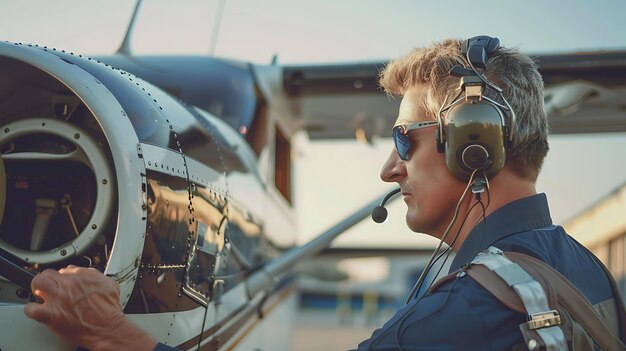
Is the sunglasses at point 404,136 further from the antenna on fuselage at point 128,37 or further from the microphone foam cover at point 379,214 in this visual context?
the antenna on fuselage at point 128,37

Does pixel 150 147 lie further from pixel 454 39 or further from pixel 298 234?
pixel 298 234

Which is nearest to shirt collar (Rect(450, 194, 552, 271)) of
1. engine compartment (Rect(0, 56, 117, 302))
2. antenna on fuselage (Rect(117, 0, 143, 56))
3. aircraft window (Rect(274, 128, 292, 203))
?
engine compartment (Rect(0, 56, 117, 302))

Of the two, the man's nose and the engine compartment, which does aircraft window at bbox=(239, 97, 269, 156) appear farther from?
the man's nose

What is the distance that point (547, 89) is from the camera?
642cm

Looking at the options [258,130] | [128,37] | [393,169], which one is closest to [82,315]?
[393,169]

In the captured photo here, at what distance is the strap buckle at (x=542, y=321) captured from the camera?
4.66ft

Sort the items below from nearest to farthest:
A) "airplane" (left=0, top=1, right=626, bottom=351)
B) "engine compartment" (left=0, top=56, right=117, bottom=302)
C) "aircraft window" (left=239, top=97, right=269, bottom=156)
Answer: "airplane" (left=0, top=1, right=626, bottom=351), "engine compartment" (left=0, top=56, right=117, bottom=302), "aircraft window" (left=239, top=97, right=269, bottom=156)

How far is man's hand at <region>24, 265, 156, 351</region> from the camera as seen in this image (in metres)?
1.62

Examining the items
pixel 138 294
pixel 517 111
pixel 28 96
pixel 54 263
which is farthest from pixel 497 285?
pixel 28 96

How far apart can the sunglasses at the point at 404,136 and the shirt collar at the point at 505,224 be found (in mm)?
264

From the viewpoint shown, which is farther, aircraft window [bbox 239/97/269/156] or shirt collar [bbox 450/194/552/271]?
aircraft window [bbox 239/97/269/156]

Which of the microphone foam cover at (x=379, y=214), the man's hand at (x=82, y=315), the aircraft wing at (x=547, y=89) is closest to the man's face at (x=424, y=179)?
the microphone foam cover at (x=379, y=214)

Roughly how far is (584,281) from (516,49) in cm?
62

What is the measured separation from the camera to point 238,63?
5027 millimetres
